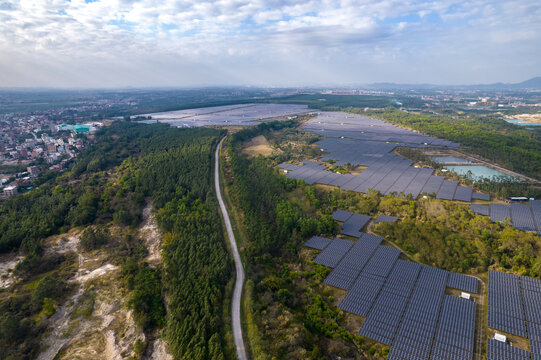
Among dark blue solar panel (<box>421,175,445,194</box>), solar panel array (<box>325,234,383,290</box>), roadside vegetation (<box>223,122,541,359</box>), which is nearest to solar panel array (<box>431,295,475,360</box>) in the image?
roadside vegetation (<box>223,122,541,359</box>)

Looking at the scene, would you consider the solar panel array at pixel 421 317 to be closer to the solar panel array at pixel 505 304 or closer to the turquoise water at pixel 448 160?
the solar panel array at pixel 505 304

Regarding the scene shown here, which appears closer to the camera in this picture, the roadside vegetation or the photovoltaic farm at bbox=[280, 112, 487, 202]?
the roadside vegetation

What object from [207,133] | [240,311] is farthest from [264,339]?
[207,133]

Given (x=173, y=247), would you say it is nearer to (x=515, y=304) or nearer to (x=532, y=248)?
(x=515, y=304)

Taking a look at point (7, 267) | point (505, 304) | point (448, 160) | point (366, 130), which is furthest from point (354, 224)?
point (366, 130)

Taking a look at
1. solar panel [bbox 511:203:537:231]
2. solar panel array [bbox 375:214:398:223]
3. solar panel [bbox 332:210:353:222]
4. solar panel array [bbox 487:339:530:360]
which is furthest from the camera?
solar panel [bbox 332:210:353:222]

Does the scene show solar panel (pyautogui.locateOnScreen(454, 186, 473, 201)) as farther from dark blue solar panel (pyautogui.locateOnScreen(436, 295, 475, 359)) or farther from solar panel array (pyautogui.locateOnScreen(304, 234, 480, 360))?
dark blue solar panel (pyautogui.locateOnScreen(436, 295, 475, 359))

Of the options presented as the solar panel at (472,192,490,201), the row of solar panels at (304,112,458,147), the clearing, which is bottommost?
the solar panel at (472,192,490,201)
